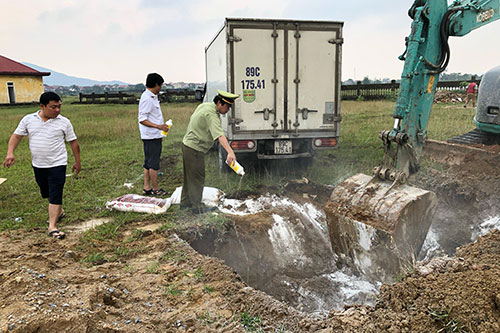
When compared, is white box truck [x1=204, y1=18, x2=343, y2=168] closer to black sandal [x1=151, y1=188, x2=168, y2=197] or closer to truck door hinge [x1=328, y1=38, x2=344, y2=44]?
truck door hinge [x1=328, y1=38, x2=344, y2=44]

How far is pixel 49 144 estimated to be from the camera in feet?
16.2

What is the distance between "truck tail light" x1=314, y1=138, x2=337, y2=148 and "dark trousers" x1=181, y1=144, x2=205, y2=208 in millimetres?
2643

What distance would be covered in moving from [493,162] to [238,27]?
466 cm

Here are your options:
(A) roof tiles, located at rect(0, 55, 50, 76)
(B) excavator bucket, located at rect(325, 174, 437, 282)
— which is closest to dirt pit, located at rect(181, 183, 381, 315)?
(B) excavator bucket, located at rect(325, 174, 437, 282)

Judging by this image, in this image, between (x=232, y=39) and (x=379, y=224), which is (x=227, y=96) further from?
(x=379, y=224)

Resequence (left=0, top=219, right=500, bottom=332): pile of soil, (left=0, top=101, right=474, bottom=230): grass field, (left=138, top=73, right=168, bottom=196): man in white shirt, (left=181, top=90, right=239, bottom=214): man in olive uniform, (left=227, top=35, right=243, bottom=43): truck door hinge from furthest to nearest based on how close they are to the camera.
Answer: (left=227, top=35, right=243, bottom=43): truck door hinge
(left=138, top=73, right=168, bottom=196): man in white shirt
(left=0, top=101, right=474, bottom=230): grass field
(left=181, top=90, right=239, bottom=214): man in olive uniform
(left=0, top=219, right=500, bottom=332): pile of soil

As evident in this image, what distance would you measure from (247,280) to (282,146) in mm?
3445

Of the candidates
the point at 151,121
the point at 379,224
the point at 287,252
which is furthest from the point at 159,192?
→ the point at 379,224

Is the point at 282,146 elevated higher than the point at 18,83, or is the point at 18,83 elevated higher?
the point at 18,83

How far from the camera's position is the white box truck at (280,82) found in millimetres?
6988

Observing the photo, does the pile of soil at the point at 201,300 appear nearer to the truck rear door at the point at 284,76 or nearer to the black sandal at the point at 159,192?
the black sandal at the point at 159,192

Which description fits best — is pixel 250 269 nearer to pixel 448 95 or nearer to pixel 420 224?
pixel 420 224

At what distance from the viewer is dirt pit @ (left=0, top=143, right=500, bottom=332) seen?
112 inches

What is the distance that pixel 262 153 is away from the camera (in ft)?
Answer: 25.1
